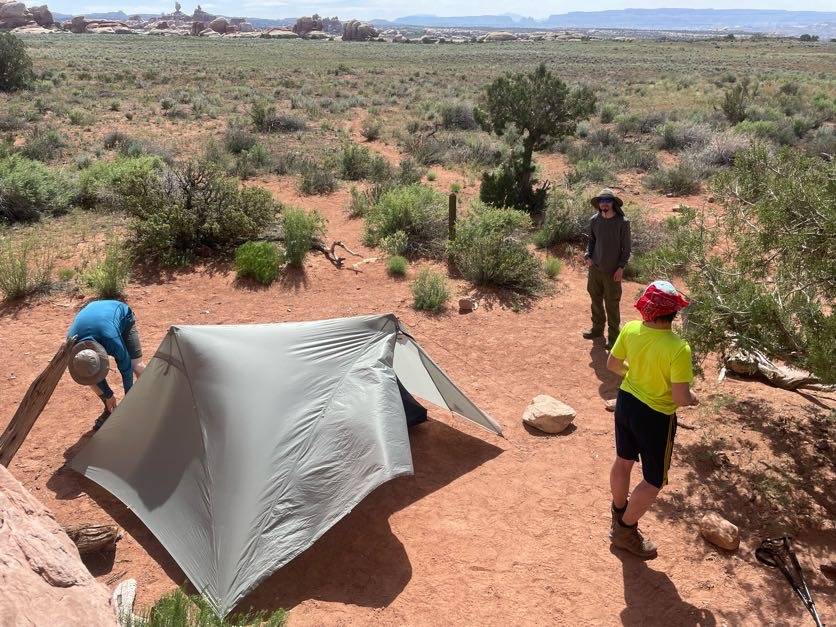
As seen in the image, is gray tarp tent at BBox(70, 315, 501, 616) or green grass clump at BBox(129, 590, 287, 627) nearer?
green grass clump at BBox(129, 590, 287, 627)

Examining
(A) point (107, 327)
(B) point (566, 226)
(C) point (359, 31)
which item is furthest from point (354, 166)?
(C) point (359, 31)

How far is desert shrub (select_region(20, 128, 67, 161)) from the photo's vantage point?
51.9ft

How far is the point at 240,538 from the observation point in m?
4.10

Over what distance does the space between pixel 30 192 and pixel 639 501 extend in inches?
458

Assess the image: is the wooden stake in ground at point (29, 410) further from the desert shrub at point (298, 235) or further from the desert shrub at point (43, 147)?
the desert shrub at point (43, 147)

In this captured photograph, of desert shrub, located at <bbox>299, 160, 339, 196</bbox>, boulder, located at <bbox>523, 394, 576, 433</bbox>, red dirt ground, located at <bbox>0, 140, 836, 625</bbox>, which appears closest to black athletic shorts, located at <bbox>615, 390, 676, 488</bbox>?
red dirt ground, located at <bbox>0, 140, 836, 625</bbox>

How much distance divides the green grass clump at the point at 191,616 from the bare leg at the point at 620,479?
2.41 metres

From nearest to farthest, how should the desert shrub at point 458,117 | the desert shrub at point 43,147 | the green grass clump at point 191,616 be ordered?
1. the green grass clump at point 191,616
2. the desert shrub at point 43,147
3. the desert shrub at point 458,117

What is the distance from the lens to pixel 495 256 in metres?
9.38

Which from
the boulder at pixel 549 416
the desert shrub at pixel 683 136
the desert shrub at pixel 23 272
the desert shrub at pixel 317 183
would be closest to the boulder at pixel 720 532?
the boulder at pixel 549 416

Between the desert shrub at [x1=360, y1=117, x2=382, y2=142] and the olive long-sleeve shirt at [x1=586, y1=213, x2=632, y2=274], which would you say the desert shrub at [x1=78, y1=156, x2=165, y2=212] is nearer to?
the olive long-sleeve shirt at [x1=586, y1=213, x2=632, y2=274]

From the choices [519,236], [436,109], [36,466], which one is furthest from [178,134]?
[36,466]

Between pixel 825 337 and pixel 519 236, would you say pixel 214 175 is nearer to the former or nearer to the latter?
pixel 519 236

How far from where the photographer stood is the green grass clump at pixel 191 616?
3.36m
